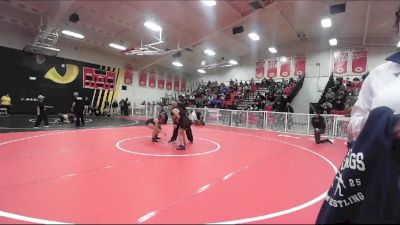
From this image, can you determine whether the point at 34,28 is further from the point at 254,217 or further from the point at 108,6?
the point at 254,217

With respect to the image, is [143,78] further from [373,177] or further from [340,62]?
[373,177]

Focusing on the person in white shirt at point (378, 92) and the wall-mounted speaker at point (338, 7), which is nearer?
the person in white shirt at point (378, 92)

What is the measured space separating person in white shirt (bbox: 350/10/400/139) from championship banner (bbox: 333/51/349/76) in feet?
70.1

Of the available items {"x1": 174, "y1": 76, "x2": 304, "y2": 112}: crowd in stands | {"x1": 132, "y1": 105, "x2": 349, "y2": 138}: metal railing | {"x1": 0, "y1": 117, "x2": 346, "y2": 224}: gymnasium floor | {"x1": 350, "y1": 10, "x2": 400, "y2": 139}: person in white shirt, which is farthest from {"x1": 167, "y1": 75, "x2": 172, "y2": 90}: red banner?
{"x1": 350, "y1": 10, "x2": 400, "y2": 139}: person in white shirt

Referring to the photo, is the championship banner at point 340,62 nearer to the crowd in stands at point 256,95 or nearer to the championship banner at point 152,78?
the crowd in stands at point 256,95

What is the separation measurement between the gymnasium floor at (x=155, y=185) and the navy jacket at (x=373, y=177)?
1.70 m

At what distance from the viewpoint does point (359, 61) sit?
61.9 feet

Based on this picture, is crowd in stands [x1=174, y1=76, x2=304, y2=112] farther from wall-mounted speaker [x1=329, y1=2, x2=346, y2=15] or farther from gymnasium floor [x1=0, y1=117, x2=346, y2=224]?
gymnasium floor [x1=0, y1=117, x2=346, y2=224]

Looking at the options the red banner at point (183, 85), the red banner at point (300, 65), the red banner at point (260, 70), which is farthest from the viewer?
the red banner at point (183, 85)

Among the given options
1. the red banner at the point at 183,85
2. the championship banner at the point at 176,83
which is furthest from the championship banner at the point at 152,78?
the red banner at the point at 183,85

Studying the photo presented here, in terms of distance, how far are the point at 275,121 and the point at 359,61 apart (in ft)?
36.5

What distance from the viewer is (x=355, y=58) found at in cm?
1902

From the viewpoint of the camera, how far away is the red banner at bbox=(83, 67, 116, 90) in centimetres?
2139

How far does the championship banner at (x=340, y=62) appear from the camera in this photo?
63.8 feet
